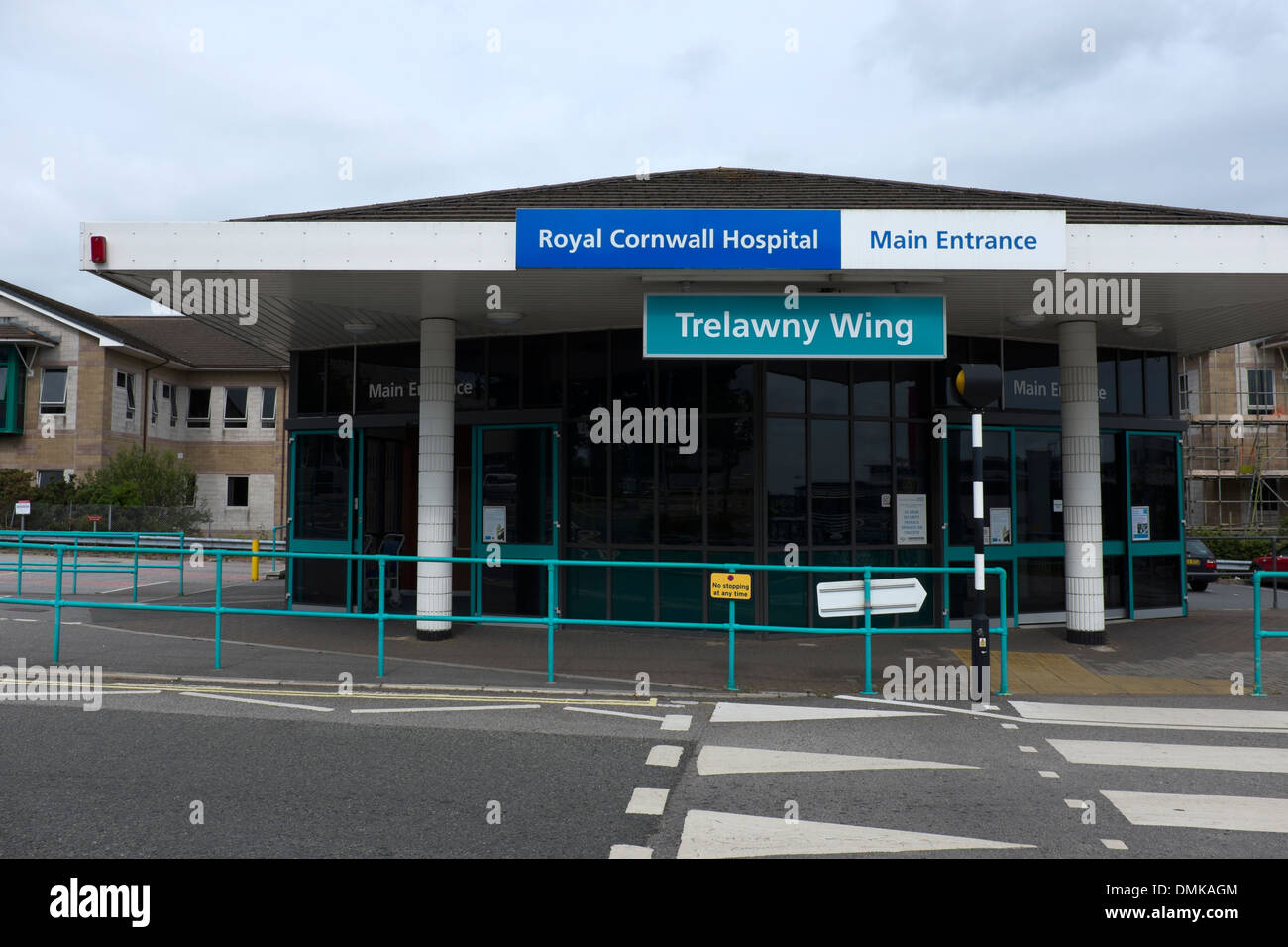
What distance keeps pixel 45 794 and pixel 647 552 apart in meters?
7.93

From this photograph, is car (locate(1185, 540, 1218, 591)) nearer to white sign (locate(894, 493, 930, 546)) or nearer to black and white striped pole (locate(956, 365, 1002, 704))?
white sign (locate(894, 493, 930, 546))

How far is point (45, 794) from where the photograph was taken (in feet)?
17.0

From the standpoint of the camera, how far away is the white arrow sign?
29.3 feet

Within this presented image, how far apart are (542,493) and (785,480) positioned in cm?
342

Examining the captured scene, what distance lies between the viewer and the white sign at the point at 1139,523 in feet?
45.3

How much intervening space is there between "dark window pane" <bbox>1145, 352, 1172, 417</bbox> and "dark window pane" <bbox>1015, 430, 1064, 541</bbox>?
1.94 m

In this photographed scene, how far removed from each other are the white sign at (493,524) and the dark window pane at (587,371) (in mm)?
1796

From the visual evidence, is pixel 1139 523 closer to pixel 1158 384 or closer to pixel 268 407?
pixel 1158 384

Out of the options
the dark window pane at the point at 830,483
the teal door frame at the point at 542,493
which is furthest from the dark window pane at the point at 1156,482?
the teal door frame at the point at 542,493

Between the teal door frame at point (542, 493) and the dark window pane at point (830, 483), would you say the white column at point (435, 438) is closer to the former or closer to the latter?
the teal door frame at point (542, 493)

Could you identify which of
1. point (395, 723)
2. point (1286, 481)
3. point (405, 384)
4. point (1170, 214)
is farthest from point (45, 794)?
point (1286, 481)

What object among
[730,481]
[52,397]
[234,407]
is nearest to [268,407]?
[234,407]

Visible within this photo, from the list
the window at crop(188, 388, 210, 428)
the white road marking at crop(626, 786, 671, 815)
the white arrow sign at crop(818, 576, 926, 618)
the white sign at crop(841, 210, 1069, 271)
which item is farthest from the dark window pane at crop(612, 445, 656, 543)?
the window at crop(188, 388, 210, 428)

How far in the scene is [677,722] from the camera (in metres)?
7.27
